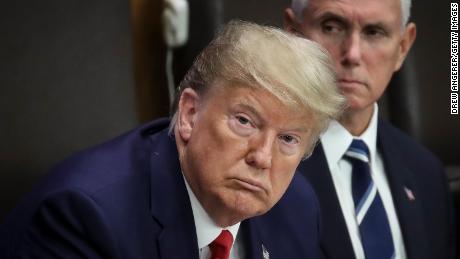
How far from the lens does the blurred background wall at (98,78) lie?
1.30 metres

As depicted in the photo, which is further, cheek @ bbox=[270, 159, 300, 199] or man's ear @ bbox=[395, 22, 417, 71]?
man's ear @ bbox=[395, 22, 417, 71]

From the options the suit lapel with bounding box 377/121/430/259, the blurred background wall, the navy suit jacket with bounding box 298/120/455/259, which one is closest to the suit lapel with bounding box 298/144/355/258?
the navy suit jacket with bounding box 298/120/455/259

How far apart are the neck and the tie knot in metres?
0.03

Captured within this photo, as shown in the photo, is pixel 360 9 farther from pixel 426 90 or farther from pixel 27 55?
pixel 27 55

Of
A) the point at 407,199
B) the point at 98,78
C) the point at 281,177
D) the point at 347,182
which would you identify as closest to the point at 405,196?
the point at 407,199

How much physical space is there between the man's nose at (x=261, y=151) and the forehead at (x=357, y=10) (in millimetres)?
397

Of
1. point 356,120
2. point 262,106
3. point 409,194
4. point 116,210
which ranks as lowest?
point 409,194

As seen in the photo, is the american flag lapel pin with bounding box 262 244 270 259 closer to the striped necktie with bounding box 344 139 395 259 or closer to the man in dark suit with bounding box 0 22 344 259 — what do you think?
the man in dark suit with bounding box 0 22 344 259

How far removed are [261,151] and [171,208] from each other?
5.1 inches

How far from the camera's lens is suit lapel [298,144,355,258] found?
1218mm

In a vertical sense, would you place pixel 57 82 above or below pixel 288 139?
below

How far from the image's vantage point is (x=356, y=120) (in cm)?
132

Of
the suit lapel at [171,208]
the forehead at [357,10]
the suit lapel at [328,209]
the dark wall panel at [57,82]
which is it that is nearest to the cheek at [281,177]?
the suit lapel at [171,208]

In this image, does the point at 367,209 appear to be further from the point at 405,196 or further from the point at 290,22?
the point at 290,22
